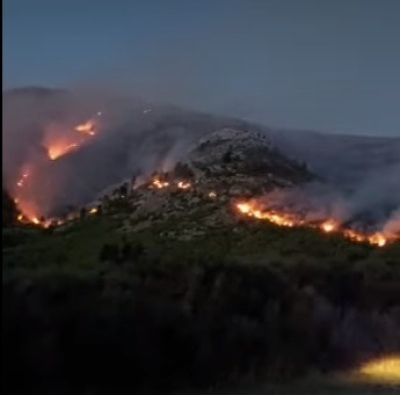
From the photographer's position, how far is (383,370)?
2042cm

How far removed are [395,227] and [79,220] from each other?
1787cm

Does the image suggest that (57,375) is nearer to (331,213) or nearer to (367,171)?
(331,213)

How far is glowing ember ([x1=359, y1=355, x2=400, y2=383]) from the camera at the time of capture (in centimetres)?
1895

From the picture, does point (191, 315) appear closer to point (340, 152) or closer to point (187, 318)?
point (187, 318)

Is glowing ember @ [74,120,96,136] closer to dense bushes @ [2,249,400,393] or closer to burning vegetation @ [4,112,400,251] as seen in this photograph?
burning vegetation @ [4,112,400,251]

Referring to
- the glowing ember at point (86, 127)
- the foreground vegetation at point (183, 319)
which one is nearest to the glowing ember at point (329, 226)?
the foreground vegetation at point (183, 319)

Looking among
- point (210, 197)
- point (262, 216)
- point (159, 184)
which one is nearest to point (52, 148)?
point (159, 184)

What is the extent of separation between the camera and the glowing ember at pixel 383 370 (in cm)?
1895

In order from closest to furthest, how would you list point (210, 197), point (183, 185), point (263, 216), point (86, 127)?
point (263, 216)
point (210, 197)
point (183, 185)
point (86, 127)

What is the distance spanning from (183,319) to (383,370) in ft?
16.4

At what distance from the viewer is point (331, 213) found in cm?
5184

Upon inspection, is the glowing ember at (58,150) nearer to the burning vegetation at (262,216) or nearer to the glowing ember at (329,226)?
the burning vegetation at (262,216)

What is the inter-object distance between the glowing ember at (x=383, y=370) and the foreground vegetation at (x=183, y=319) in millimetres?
517

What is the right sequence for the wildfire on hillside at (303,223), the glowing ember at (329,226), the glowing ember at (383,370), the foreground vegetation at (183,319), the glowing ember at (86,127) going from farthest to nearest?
the glowing ember at (86,127) → the glowing ember at (329,226) → the wildfire on hillside at (303,223) → the glowing ember at (383,370) → the foreground vegetation at (183,319)
